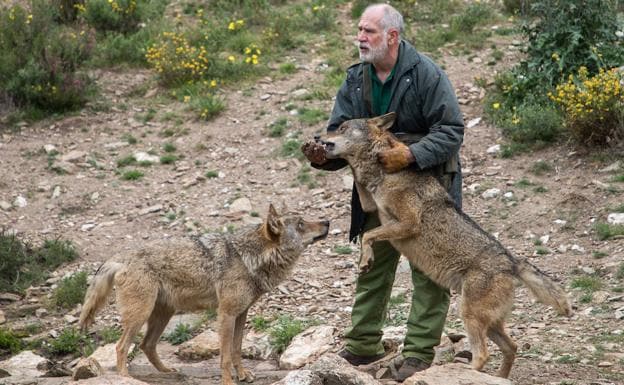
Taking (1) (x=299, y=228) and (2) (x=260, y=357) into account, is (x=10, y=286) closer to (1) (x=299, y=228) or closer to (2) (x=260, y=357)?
(2) (x=260, y=357)

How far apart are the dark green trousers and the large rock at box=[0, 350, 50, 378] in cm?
301

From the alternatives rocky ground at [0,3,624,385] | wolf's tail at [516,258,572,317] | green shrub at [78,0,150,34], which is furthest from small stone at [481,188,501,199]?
green shrub at [78,0,150,34]

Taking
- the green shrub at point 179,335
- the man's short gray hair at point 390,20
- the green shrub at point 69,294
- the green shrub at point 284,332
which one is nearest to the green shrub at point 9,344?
the green shrub at point 69,294

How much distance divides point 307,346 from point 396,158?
2347 millimetres

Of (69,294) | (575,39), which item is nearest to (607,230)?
(575,39)

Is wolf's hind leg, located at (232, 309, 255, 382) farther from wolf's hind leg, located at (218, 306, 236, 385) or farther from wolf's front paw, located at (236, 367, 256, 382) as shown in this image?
wolf's hind leg, located at (218, 306, 236, 385)

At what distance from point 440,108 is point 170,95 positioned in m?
8.47

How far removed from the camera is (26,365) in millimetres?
8898

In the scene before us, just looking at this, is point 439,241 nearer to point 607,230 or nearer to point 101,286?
point 101,286

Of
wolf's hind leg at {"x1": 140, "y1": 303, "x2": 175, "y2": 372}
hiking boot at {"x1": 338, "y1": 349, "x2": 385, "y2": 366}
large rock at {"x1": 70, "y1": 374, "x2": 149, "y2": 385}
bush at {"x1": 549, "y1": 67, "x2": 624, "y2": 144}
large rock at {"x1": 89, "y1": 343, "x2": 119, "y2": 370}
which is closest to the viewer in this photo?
large rock at {"x1": 70, "y1": 374, "x2": 149, "y2": 385}

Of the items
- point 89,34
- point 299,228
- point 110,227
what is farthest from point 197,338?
point 89,34

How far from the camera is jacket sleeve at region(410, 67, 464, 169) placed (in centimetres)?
703

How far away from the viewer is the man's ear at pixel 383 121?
721cm

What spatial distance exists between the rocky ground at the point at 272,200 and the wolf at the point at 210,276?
0.57m
